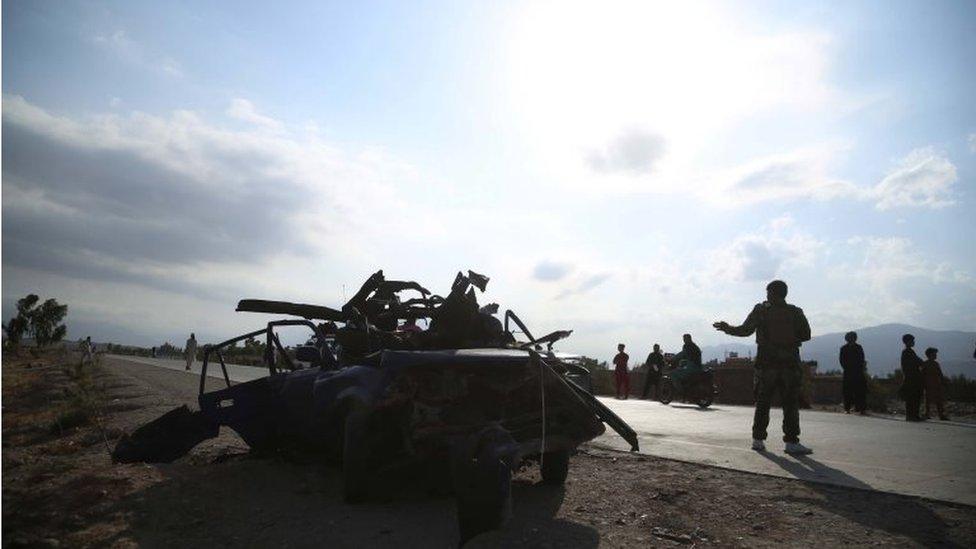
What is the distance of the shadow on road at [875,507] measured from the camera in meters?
3.19

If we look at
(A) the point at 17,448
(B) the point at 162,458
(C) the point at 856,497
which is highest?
(C) the point at 856,497

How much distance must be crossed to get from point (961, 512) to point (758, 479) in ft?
4.52

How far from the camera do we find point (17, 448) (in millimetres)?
6816

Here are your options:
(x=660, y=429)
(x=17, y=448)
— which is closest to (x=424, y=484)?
(x=660, y=429)

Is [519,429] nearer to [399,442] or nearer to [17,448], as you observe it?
[399,442]

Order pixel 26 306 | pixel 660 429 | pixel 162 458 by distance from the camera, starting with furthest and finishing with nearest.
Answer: pixel 26 306 < pixel 660 429 < pixel 162 458

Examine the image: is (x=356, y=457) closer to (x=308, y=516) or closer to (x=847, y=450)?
(x=308, y=516)

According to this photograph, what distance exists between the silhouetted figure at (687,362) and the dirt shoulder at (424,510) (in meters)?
8.09

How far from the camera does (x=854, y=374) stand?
11.0m

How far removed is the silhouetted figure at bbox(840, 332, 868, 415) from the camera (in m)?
10.8

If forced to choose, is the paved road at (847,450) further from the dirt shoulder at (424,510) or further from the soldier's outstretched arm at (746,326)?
the soldier's outstretched arm at (746,326)

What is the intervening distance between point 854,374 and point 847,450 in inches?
249

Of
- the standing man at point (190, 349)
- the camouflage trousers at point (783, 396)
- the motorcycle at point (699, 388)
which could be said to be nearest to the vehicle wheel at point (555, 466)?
the camouflage trousers at point (783, 396)

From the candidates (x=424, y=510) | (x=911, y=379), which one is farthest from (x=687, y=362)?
(x=424, y=510)
